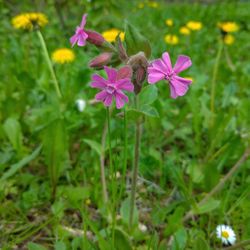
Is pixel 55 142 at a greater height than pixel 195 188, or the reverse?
pixel 55 142

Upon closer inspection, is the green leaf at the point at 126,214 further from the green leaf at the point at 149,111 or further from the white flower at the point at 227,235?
the green leaf at the point at 149,111

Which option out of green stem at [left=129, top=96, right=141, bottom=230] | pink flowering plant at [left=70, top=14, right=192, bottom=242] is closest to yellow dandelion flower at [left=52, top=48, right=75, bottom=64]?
pink flowering plant at [left=70, top=14, right=192, bottom=242]

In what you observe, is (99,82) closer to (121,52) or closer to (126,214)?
(121,52)

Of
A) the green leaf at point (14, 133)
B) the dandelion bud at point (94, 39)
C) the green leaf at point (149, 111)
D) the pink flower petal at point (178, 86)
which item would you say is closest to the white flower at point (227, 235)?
the green leaf at point (149, 111)

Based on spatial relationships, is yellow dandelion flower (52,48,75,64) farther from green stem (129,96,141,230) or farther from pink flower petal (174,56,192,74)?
pink flower petal (174,56,192,74)

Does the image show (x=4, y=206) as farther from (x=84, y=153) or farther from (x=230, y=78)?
(x=230, y=78)

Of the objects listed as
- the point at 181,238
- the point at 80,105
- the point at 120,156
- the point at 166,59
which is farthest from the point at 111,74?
the point at 80,105

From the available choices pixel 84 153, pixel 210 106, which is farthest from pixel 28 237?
pixel 210 106
